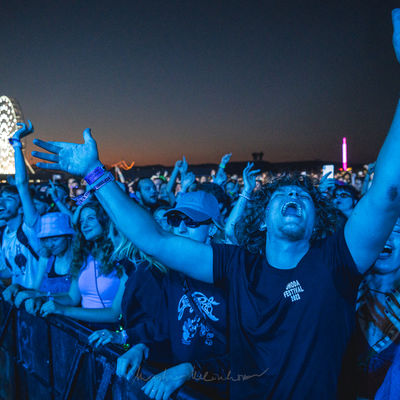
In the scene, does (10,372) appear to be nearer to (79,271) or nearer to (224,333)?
(79,271)

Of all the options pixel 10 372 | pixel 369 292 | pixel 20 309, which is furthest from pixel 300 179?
pixel 10 372

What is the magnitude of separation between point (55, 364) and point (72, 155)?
79.9 inches

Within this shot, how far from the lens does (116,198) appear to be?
151cm

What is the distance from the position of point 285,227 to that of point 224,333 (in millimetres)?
700

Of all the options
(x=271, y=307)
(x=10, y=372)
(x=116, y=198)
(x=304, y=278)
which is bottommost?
(x=10, y=372)

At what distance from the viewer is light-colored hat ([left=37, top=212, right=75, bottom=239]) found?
3.46m

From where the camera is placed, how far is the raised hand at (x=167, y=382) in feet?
5.34

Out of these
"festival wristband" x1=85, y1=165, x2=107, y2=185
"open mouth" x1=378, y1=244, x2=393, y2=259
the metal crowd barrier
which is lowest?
the metal crowd barrier

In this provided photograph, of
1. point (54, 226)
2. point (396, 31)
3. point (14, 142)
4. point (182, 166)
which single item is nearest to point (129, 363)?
point (396, 31)

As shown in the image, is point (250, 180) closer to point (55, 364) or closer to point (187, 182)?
point (187, 182)

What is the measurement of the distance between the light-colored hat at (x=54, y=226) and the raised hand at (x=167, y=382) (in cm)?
226

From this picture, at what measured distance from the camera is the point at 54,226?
3.50 m

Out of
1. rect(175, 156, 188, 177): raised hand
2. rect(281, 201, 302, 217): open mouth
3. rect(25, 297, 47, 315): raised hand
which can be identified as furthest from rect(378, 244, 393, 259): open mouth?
rect(175, 156, 188, 177): raised hand

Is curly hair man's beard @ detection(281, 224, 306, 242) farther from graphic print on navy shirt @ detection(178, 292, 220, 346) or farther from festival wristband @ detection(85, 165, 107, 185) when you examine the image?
festival wristband @ detection(85, 165, 107, 185)
